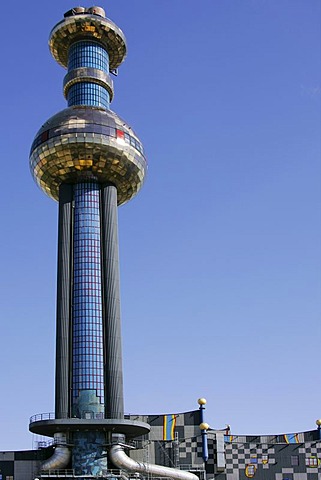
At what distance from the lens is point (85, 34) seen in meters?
84.6

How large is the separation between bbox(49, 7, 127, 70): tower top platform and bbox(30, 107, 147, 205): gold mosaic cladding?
11787 mm

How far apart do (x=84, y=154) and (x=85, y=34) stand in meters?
18.7

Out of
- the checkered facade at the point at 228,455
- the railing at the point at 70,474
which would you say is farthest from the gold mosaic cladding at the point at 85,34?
the railing at the point at 70,474

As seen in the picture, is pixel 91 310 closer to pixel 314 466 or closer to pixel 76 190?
pixel 76 190

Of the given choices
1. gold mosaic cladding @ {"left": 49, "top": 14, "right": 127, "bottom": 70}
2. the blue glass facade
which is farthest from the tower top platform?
the blue glass facade

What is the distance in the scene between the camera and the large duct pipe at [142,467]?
6288cm

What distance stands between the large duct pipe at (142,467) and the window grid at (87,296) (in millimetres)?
5343

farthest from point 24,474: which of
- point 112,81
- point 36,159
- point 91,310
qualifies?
point 112,81

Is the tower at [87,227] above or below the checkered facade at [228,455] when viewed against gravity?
above

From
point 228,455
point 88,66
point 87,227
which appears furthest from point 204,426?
point 88,66

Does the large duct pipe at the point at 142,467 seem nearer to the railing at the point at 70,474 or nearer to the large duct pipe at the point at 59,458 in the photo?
the railing at the point at 70,474

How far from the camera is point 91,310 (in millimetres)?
70375

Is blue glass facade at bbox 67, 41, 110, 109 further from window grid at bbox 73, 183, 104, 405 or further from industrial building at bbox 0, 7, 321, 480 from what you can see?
window grid at bbox 73, 183, 104, 405

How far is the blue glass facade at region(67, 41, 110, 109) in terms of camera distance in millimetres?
81312
